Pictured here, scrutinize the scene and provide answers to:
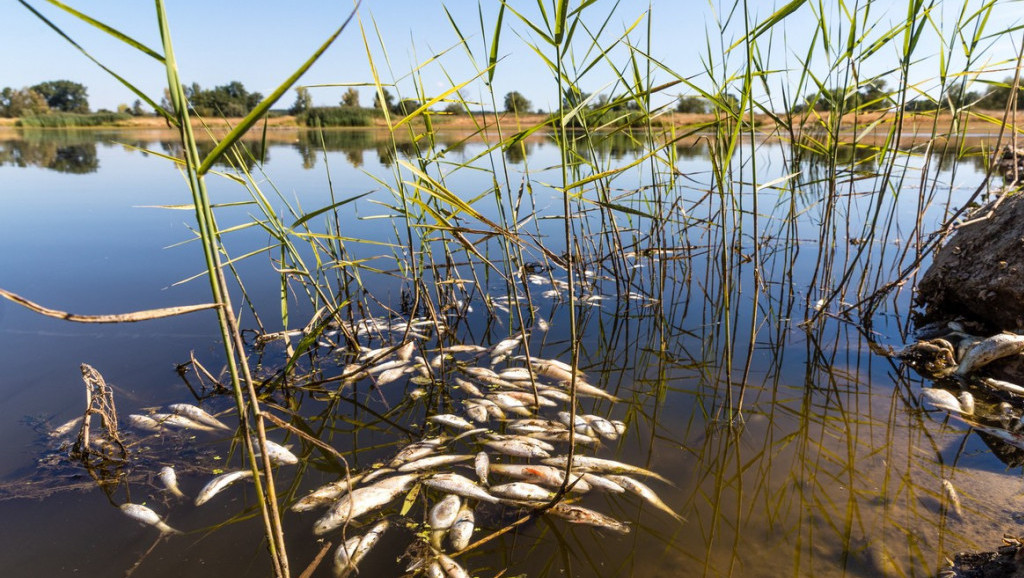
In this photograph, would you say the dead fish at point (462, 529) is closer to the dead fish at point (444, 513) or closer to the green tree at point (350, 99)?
the dead fish at point (444, 513)

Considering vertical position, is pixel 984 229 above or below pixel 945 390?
above

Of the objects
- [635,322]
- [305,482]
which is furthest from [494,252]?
[305,482]

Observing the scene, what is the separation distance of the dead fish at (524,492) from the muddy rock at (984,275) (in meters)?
3.12

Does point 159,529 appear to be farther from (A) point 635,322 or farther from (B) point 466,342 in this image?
(A) point 635,322

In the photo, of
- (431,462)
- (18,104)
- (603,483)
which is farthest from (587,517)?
(18,104)

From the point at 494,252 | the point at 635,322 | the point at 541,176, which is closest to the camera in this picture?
the point at 635,322

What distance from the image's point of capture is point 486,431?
266 cm

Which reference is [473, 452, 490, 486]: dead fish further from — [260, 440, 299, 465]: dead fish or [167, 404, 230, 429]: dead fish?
[167, 404, 230, 429]: dead fish

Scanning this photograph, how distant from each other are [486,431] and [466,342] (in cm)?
135

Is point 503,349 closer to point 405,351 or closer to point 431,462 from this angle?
point 405,351

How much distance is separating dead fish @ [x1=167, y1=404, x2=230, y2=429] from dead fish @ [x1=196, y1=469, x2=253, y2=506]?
55 cm

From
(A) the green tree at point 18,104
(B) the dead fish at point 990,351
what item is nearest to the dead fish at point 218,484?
(B) the dead fish at point 990,351

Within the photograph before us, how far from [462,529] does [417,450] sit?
23.3 inches

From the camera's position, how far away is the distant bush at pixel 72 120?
36781 mm
